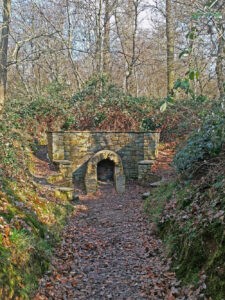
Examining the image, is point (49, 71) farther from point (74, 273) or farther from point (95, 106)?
point (74, 273)

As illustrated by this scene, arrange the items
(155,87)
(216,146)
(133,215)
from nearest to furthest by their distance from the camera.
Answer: (216,146) < (133,215) < (155,87)

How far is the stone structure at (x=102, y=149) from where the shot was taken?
12.2m

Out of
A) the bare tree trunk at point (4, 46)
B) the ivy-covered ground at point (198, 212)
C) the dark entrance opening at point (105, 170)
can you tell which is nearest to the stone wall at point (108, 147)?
the dark entrance opening at point (105, 170)

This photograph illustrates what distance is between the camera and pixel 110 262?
5.55 meters

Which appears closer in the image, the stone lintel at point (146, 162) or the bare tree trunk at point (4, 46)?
the stone lintel at point (146, 162)

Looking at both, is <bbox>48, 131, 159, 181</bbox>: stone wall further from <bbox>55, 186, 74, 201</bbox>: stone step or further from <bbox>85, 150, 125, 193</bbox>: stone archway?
→ <bbox>55, 186, 74, 201</bbox>: stone step

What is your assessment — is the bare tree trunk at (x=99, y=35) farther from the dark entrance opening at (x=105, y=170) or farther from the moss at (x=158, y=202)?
the moss at (x=158, y=202)

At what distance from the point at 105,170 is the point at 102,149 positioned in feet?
2.75

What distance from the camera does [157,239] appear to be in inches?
245

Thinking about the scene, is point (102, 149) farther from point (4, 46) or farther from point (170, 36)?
point (170, 36)

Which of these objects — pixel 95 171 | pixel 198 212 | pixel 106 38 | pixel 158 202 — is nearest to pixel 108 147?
pixel 95 171

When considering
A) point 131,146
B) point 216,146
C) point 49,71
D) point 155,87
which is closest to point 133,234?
point 216,146

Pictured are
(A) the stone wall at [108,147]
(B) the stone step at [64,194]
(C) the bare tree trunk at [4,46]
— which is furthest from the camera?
(C) the bare tree trunk at [4,46]

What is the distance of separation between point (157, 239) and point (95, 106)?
9.27 m
